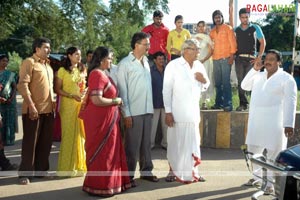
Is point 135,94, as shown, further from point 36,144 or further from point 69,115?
point 36,144

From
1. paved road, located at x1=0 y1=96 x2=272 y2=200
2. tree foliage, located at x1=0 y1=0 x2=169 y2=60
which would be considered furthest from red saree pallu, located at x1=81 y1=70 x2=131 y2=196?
tree foliage, located at x1=0 y1=0 x2=169 y2=60

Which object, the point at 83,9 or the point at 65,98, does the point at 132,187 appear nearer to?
the point at 65,98

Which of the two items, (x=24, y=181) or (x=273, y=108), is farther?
(x=24, y=181)

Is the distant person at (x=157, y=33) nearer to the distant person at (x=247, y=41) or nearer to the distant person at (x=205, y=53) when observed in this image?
the distant person at (x=205, y=53)

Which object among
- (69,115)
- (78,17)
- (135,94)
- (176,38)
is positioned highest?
(78,17)

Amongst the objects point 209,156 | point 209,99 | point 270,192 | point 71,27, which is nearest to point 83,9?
point 71,27

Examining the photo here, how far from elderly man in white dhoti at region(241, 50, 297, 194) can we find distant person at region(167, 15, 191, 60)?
3604mm

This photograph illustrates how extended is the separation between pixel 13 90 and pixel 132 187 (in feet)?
12.0

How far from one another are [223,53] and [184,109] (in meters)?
2.81

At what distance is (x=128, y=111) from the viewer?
18.9 feet

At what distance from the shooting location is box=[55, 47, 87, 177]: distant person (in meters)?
6.32

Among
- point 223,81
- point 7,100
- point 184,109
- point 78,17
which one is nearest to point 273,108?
point 184,109

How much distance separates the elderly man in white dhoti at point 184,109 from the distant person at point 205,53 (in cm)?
281

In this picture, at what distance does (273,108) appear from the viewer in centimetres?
538
